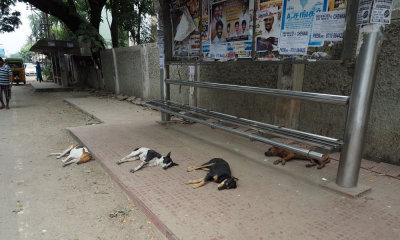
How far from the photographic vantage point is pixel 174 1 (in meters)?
5.41

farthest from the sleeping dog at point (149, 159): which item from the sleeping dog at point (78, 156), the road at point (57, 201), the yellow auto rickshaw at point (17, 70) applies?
the yellow auto rickshaw at point (17, 70)

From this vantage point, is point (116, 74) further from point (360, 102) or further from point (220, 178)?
point (360, 102)

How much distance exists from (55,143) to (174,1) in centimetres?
381

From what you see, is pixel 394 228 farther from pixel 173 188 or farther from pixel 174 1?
pixel 174 1

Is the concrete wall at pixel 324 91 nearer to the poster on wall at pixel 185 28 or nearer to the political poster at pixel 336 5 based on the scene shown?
the political poster at pixel 336 5

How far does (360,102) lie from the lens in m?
2.46

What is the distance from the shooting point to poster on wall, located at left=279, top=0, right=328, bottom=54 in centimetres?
296

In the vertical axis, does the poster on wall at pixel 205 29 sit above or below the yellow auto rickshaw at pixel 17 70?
above

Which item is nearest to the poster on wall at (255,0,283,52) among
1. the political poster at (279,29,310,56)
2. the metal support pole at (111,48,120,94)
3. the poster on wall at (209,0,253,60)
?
the political poster at (279,29,310,56)

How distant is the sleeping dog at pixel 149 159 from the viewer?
11.2ft

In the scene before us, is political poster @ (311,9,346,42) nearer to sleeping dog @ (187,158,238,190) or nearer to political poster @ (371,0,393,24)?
political poster @ (371,0,393,24)

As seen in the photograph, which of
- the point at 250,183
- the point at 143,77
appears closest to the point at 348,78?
the point at 250,183

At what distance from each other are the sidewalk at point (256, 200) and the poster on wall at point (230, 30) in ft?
5.22

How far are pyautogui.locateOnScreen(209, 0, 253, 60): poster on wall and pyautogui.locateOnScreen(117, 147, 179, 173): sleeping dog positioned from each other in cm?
202
